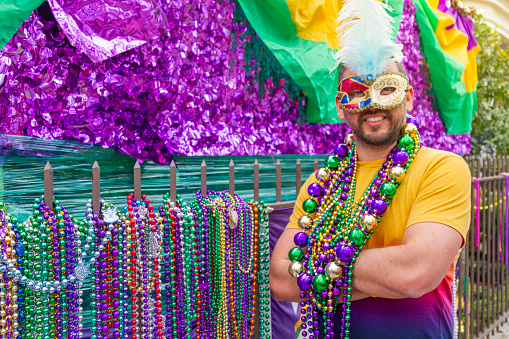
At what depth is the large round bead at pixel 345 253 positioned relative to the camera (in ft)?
5.37

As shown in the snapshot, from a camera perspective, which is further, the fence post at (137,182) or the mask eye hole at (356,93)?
the fence post at (137,182)

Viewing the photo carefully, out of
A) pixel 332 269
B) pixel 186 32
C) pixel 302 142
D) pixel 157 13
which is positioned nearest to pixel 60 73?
pixel 157 13

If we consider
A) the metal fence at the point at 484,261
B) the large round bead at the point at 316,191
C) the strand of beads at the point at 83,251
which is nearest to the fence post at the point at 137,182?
the strand of beads at the point at 83,251

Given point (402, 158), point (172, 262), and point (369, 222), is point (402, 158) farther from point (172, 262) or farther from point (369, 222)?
point (172, 262)

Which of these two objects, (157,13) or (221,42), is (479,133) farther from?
(157,13)

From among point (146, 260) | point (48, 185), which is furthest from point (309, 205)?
point (48, 185)

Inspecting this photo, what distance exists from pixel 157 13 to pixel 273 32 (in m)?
0.94

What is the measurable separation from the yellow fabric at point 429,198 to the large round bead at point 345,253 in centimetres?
16

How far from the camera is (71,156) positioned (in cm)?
241

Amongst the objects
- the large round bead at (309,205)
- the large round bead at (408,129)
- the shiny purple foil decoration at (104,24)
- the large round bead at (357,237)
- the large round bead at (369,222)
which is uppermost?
the shiny purple foil decoration at (104,24)

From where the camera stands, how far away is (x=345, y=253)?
1.63 meters

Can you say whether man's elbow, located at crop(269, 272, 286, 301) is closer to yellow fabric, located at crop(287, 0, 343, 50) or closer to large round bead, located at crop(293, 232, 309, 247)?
large round bead, located at crop(293, 232, 309, 247)

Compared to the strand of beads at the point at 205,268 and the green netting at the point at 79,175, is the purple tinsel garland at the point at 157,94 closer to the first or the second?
the green netting at the point at 79,175

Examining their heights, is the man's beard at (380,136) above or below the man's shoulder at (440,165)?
above
